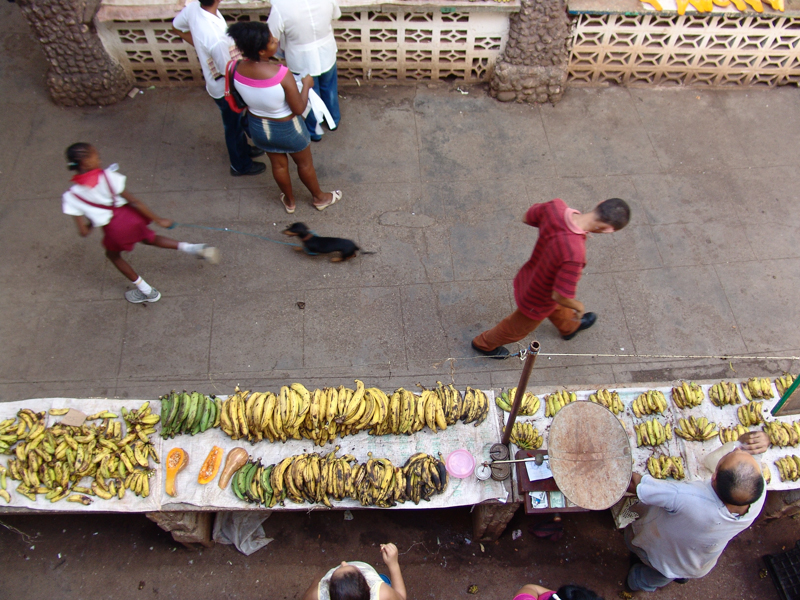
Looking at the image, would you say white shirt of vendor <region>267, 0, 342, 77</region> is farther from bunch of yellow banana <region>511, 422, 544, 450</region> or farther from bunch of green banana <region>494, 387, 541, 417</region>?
bunch of yellow banana <region>511, 422, 544, 450</region>

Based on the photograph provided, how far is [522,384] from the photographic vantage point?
3082mm

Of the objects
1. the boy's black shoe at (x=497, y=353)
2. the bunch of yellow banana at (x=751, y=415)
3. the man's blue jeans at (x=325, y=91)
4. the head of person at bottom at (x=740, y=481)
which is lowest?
the boy's black shoe at (x=497, y=353)

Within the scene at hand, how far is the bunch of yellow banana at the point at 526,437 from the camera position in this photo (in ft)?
12.4

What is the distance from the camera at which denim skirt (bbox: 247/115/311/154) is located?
15.6 ft

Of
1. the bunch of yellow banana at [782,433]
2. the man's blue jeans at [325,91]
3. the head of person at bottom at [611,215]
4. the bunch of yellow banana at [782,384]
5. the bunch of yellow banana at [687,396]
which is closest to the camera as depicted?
the head of person at bottom at [611,215]

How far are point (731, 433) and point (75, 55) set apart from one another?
304 inches

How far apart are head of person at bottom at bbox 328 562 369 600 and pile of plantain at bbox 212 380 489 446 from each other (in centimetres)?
108

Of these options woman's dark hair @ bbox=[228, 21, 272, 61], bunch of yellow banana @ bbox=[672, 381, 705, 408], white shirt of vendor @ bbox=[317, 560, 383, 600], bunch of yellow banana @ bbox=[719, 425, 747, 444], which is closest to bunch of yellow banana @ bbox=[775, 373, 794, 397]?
bunch of yellow banana @ bbox=[719, 425, 747, 444]

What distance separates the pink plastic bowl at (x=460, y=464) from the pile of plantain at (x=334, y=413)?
0.71 feet

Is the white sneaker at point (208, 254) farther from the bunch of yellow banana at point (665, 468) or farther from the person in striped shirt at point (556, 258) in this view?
the bunch of yellow banana at point (665, 468)

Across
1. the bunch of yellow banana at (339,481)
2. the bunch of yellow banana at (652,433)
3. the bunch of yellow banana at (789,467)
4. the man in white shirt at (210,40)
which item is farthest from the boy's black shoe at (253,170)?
the bunch of yellow banana at (789,467)

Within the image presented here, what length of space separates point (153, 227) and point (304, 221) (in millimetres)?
1621

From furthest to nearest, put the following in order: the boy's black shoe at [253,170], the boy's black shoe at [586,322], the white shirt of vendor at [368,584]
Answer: the boy's black shoe at [253,170] < the boy's black shoe at [586,322] < the white shirt of vendor at [368,584]

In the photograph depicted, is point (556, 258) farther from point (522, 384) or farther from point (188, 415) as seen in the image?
point (188, 415)
